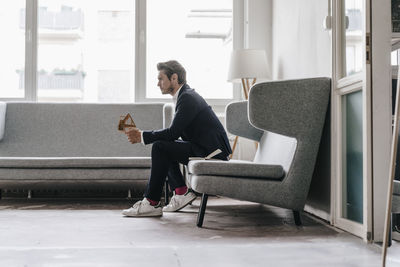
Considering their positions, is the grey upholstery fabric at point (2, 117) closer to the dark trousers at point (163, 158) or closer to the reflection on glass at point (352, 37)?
the dark trousers at point (163, 158)

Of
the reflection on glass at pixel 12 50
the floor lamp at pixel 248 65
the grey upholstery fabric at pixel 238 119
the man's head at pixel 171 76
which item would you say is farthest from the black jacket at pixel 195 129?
the reflection on glass at pixel 12 50

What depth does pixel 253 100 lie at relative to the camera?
271 centimetres

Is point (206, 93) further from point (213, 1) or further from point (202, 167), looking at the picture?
point (202, 167)

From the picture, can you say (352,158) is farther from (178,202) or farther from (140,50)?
(140,50)

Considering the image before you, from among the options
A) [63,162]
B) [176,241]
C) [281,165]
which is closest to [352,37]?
[281,165]

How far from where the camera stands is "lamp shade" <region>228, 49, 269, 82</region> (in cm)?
420

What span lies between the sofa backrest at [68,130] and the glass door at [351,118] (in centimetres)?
200

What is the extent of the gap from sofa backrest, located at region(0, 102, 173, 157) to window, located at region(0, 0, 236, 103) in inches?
23.3

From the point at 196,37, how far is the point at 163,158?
230 cm

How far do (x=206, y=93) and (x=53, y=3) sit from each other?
5.97 ft

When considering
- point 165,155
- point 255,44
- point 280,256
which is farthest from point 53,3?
point 280,256

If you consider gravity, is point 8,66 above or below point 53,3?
below

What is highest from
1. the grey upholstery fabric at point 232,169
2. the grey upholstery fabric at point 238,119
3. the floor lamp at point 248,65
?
the floor lamp at point 248,65

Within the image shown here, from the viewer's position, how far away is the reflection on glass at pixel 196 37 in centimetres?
497
